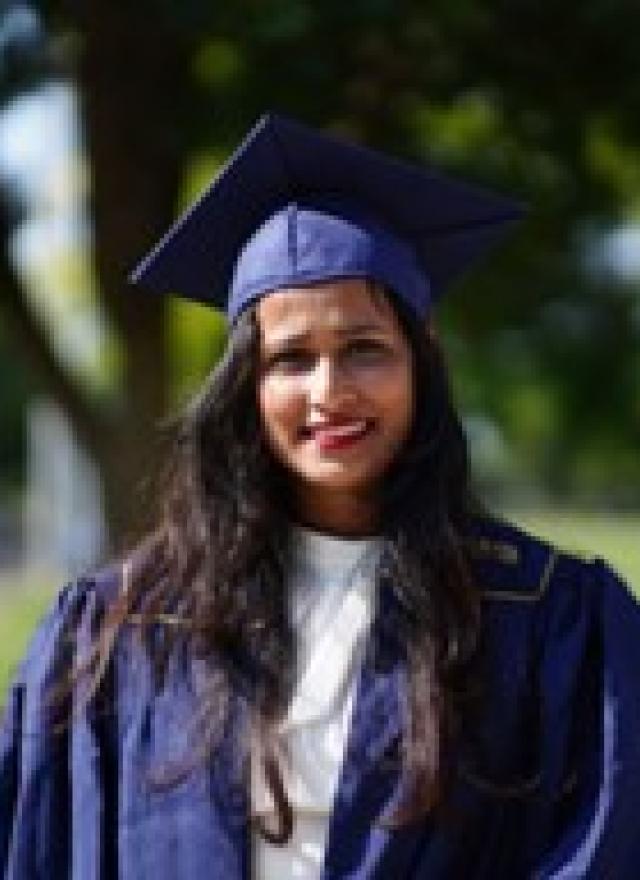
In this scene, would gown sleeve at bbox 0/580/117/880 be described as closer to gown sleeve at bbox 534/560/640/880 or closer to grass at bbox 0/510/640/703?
gown sleeve at bbox 534/560/640/880

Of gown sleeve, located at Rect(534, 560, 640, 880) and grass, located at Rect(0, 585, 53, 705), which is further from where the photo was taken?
grass, located at Rect(0, 585, 53, 705)

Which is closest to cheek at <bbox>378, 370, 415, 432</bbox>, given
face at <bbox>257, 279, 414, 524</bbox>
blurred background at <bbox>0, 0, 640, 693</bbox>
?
face at <bbox>257, 279, 414, 524</bbox>

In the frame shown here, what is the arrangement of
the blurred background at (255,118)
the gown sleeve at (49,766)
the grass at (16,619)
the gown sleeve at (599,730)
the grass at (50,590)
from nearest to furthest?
1. the gown sleeve at (599,730)
2. the gown sleeve at (49,766)
3. the blurred background at (255,118)
4. the grass at (16,619)
5. the grass at (50,590)

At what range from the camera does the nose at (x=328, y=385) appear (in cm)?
296

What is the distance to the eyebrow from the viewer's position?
117 inches

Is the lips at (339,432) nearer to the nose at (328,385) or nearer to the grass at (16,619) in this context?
the nose at (328,385)

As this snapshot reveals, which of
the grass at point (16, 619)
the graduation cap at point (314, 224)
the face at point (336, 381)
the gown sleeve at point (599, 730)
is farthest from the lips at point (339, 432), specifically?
the grass at point (16, 619)

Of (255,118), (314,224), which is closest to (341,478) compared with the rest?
(314,224)

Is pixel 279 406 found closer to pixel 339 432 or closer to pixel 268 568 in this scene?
pixel 339 432

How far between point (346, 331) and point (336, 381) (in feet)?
0.23

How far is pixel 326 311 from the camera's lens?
302 cm

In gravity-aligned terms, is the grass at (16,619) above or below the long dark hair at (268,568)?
below

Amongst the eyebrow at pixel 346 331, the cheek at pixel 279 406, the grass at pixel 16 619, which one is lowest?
the grass at pixel 16 619

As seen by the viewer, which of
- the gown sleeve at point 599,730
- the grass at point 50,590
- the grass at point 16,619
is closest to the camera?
the gown sleeve at point 599,730
